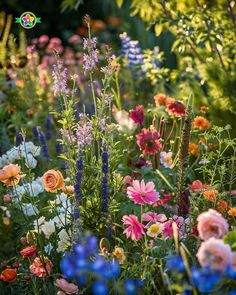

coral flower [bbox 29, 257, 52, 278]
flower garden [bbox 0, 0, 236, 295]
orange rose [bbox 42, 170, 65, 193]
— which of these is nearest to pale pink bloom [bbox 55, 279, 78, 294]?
flower garden [bbox 0, 0, 236, 295]

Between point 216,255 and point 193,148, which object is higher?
point 193,148

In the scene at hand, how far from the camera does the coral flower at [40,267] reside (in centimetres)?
246

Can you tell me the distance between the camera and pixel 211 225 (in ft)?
6.22

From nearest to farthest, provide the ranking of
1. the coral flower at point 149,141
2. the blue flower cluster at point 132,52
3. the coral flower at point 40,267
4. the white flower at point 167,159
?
the coral flower at point 40,267 → the coral flower at point 149,141 → the white flower at point 167,159 → the blue flower cluster at point 132,52

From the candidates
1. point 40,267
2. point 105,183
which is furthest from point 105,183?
point 40,267

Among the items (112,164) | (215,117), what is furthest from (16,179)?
(215,117)

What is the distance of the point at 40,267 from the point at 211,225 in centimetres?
87

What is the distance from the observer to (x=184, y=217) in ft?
9.02

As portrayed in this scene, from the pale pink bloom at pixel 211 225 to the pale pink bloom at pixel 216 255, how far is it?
16 cm

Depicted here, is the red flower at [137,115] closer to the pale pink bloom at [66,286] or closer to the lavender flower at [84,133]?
the lavender flower at [84,133]

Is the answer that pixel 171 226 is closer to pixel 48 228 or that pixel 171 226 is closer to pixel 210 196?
pixel 210 196

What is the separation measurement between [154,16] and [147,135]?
1.85 m

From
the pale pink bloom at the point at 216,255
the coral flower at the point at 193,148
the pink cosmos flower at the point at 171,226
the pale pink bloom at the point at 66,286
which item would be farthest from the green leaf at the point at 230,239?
the coral flower at the point at 193,148

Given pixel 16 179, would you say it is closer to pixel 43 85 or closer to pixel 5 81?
pixel 5 81
